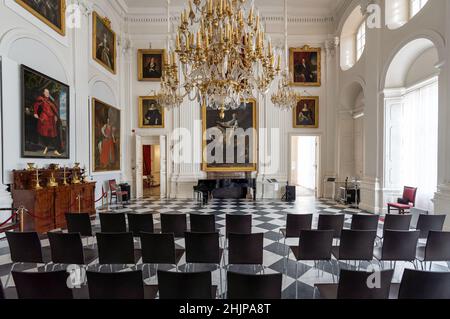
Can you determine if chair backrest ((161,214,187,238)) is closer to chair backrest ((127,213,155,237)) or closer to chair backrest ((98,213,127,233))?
chair backrest ((127,213,155,237))

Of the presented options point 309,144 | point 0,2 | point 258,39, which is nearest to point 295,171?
point 309,144

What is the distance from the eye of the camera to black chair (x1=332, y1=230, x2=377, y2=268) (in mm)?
2998

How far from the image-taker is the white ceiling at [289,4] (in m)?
9.89

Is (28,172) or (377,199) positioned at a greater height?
(28,172)

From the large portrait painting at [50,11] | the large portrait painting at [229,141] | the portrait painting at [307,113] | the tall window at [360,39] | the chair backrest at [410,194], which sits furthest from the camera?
the portrait painting at [307,113]

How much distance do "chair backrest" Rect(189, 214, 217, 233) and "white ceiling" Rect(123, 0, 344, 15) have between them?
9.67 meters

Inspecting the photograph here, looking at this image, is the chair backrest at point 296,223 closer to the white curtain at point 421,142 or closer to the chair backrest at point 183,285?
the chair backrest at point 183,285

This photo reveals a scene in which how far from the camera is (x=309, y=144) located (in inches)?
566

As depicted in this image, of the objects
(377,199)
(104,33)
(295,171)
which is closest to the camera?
(377,199)

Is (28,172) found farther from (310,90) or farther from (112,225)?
(310,90)

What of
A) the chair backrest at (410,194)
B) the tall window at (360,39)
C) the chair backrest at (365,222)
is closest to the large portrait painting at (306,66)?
the tall window at (360,39)

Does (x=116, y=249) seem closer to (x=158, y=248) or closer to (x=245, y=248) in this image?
(x=158, y=248)

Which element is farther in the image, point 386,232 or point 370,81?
point 370,81

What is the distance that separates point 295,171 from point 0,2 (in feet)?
48.9
